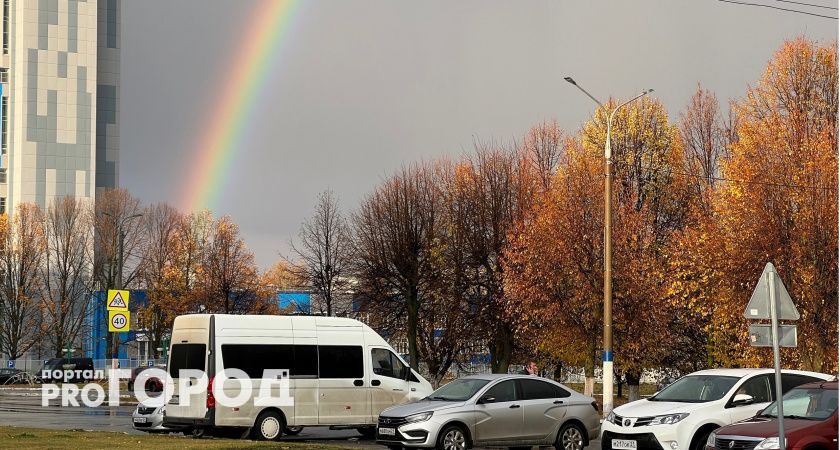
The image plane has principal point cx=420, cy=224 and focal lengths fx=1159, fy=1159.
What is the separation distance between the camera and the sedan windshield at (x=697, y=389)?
2031cm

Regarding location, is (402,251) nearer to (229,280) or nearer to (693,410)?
(229,280)

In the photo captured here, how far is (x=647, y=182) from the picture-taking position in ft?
174

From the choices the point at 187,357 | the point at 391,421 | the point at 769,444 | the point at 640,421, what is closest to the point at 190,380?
the point at 187,357

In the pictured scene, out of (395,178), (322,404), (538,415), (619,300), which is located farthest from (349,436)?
(395,178)

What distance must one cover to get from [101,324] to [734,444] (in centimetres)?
7933

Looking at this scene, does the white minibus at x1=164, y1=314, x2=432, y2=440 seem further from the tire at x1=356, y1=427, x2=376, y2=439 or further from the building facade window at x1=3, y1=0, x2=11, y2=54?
the building facade window at x1=3, y1=0, x2=11, y2=54

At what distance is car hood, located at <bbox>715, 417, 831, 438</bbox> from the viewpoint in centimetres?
1645

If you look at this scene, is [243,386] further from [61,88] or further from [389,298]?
[61,88]

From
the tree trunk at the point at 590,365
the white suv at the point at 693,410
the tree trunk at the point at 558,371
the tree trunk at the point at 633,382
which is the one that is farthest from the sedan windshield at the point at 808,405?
the tree trunk at the point at 558,371

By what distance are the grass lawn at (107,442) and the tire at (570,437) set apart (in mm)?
4290

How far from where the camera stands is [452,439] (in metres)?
21.3

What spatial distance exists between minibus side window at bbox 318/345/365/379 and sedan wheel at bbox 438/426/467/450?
17.5 feet

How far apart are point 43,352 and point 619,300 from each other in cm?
5570

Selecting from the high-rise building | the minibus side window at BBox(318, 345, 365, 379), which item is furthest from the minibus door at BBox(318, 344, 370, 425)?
the high-rise building
